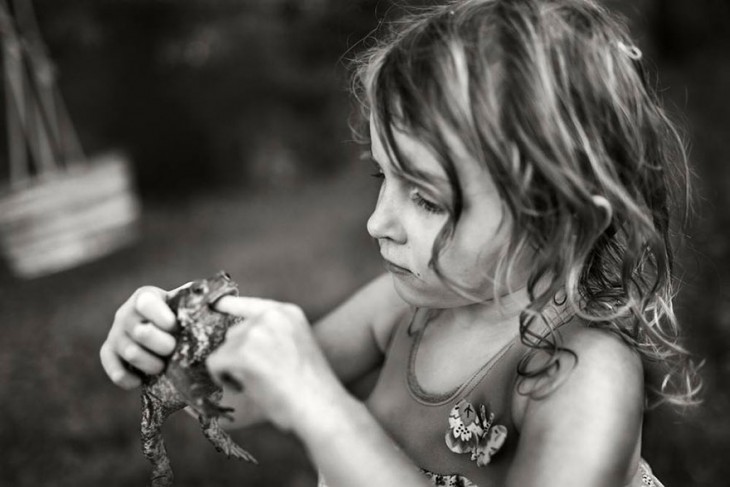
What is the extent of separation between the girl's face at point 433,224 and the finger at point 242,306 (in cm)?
26

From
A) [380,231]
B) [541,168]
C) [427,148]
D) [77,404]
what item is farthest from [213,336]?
[77,404]

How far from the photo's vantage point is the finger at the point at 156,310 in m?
→ 1.46

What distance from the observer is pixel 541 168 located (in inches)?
59.1

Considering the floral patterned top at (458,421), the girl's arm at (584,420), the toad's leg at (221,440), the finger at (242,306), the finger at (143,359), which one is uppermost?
the finger at (242,306)

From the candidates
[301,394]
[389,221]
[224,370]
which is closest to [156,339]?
[224,370]

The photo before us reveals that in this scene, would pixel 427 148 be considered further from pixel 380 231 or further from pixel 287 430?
pixel 287 430

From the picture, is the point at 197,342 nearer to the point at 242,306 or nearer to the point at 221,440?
the point at 242,306

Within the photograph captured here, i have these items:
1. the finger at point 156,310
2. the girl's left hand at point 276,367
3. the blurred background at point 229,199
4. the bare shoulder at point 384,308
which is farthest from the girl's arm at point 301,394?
the blurred background at point 229,199

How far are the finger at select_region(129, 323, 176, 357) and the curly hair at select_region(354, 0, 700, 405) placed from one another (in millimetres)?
479

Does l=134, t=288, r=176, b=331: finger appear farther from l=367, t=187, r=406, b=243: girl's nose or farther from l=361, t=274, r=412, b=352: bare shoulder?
l=361, t=274, r=412, b=352: bare shoulder

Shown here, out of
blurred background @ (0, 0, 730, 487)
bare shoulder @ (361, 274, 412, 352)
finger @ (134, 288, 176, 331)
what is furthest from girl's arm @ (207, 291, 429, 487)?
blurred background @ (0, 0, 730, 487)

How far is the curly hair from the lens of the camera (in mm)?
1480

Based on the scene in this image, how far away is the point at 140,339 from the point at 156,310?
6 centimetres

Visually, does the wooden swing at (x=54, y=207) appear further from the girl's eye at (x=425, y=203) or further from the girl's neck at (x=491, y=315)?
the girl's eye at (x=425, y=203)
